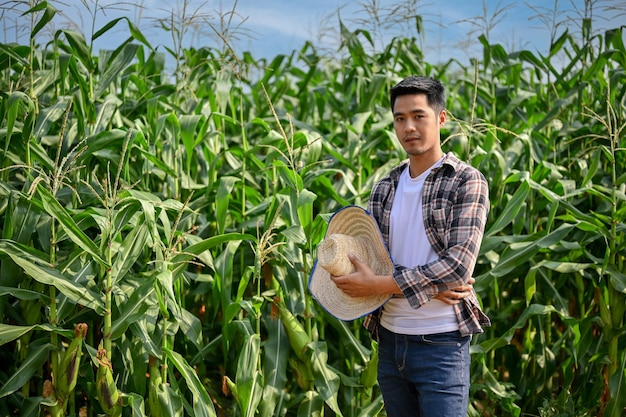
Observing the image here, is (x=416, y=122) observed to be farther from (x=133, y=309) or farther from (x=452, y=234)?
(x=133, y=309)

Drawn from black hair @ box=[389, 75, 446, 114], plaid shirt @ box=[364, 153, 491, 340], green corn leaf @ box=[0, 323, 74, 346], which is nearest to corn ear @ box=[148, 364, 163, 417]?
green corn leaf @ box=[0, 323, 74, 346]

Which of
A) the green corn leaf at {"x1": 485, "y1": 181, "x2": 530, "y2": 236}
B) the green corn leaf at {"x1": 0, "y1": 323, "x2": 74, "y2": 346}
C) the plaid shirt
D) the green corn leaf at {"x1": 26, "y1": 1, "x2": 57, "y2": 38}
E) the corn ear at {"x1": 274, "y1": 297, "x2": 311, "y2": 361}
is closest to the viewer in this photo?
the plaid shirt

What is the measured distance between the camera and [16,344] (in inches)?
128

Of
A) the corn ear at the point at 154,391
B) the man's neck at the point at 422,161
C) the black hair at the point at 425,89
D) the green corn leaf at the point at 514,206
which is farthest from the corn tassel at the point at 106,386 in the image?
the green corn leaf at the point at 514,206

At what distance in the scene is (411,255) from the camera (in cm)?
222

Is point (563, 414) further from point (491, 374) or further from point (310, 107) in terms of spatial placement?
point (310, 107)

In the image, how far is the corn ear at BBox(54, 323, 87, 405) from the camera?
2.78 metres

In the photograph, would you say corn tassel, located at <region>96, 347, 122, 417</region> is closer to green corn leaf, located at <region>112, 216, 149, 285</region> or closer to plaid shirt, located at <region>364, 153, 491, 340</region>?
green corn leaf, located at <region>112, 216, 149, 285</region>

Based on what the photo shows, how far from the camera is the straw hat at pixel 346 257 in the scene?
7.17 ft

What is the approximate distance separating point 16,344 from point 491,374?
2.36 m

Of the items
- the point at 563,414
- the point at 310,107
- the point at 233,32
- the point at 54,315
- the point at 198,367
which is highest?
the point at 233,32

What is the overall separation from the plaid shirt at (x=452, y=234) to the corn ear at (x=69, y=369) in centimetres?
141

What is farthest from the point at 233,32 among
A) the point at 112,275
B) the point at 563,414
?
the point at 563,414

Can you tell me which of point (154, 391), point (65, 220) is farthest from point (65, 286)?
point (154, 391)
